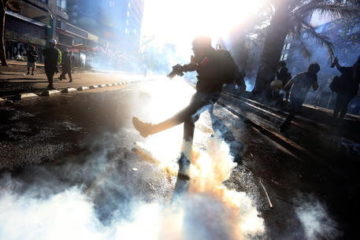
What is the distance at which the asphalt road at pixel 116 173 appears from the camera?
7.70ft

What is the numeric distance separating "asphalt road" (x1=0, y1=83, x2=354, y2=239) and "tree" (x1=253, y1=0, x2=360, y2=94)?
11324 mm

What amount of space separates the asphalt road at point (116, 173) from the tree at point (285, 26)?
1132cm

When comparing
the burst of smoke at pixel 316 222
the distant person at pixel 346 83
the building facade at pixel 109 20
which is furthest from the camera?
the building facade at pixel 109 20

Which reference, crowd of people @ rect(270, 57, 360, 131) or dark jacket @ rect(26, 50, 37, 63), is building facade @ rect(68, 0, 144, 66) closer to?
dark jacket @ rect(26, 50, 37, 63)

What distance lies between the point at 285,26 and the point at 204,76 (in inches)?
531

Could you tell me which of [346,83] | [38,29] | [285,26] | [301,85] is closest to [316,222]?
[301,85]

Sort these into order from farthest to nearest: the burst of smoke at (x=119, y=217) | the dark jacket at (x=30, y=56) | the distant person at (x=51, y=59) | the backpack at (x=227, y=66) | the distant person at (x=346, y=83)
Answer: the dark jacket at (x=30, y=56) → the distant person at (x=51, y=59) → the distant person at (x=346, y=83) → the backpack at (x=227, y=66) → the burst of smoke at (x=119, y=217)

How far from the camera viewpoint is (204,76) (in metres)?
3.65

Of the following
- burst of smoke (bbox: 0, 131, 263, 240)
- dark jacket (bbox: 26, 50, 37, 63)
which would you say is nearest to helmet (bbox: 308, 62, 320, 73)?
burst of smoke (bbox: 0, 131, 263, 240)

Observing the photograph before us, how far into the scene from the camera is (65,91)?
9727 millimetres

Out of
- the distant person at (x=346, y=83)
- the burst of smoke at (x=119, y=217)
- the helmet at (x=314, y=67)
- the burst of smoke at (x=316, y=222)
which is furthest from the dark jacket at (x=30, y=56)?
the burst of smoke at (x=316, y=222)

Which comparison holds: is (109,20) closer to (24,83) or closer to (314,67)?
(24,83)

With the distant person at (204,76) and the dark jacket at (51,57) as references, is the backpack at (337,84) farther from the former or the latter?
the dark jacket at (51,57)

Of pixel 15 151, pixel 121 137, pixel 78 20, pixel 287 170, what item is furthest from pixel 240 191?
pixel 78 20
